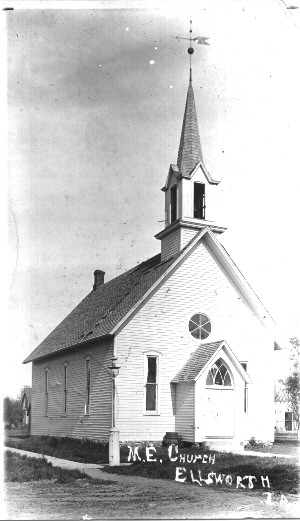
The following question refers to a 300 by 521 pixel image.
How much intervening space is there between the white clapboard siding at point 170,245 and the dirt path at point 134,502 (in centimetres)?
1235

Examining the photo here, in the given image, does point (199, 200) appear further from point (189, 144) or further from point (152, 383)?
point (152, 383)

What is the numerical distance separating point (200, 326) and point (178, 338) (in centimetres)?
108

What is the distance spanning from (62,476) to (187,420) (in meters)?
8.30

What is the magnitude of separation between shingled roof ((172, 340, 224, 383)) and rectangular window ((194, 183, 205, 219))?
530 cm

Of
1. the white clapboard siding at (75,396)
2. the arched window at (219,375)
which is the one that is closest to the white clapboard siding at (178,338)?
the white clapboard siding at (75,396)

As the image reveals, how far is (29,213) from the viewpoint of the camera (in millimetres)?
17094

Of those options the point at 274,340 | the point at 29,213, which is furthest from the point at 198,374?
the point at 29,213

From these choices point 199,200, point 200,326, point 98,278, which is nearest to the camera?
point 200,326

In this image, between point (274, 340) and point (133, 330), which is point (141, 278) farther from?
point (274, 340)

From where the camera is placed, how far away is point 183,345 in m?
23.8

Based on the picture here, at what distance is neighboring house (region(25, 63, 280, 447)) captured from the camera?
22.6 m

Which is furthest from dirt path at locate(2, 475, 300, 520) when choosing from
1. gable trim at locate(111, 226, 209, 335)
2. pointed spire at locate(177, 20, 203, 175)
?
pointed spire at locate(177, 20, 203, 175)

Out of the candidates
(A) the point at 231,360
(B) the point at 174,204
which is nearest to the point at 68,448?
(A) the point at 231,360

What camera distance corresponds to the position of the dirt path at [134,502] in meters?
10.9
